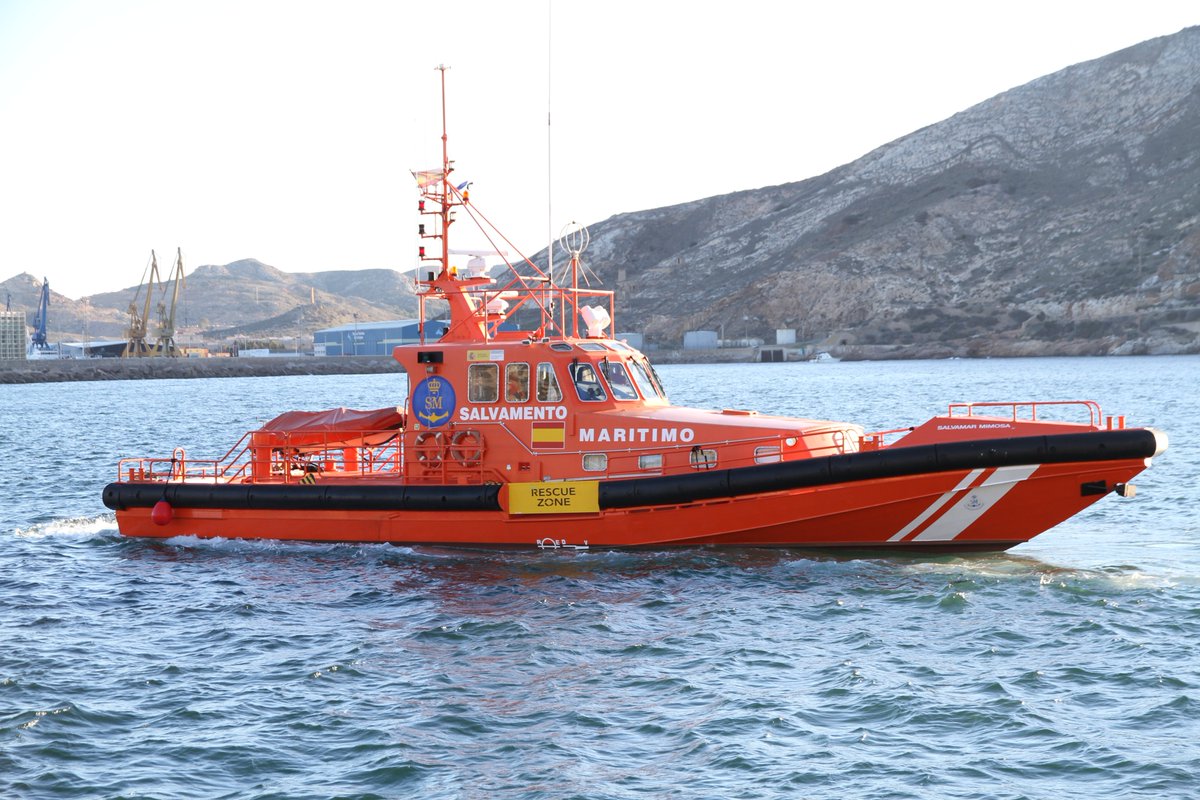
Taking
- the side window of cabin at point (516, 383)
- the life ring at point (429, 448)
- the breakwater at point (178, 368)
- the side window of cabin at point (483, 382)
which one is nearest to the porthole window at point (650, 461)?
the side window of cabin at point (516, 383)

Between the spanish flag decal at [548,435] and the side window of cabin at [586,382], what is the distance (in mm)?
450

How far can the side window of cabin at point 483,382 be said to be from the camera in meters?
14.9

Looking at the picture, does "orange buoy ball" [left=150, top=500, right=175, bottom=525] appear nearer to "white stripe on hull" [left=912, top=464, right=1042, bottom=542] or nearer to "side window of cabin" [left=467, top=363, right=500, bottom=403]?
"side window of cabin" [left=467, top=363, right=500, bottom=403]

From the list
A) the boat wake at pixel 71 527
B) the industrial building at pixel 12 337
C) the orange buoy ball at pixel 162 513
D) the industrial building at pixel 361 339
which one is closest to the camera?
the orange buoy ball at pixel 162 513

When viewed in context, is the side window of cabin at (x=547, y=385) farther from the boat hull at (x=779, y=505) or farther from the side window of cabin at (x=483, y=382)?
the boat hull at (x=779, y=505)

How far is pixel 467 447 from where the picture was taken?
14906 millimetres

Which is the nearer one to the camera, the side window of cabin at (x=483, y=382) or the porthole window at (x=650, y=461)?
→ the porthole window at (x=650, y=461)

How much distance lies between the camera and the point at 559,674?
33.6 feet

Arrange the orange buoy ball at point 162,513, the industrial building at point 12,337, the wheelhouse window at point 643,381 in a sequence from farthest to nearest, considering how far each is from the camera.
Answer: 1. the industrial building at point 12,337
2. the orange buoy ball at point 162,513
3. the wheelhouse window at point 643,381

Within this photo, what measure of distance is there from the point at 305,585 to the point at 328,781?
605 centimetres

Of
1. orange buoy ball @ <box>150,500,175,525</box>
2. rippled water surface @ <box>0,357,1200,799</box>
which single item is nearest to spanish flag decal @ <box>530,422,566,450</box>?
rippled water surface @ <box>0,357,1200,799</box>

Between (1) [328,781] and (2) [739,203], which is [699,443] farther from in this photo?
(2) [739,203]

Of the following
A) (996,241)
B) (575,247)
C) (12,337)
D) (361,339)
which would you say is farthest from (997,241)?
(575,247)

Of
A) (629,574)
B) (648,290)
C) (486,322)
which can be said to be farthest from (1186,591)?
(648,290)
